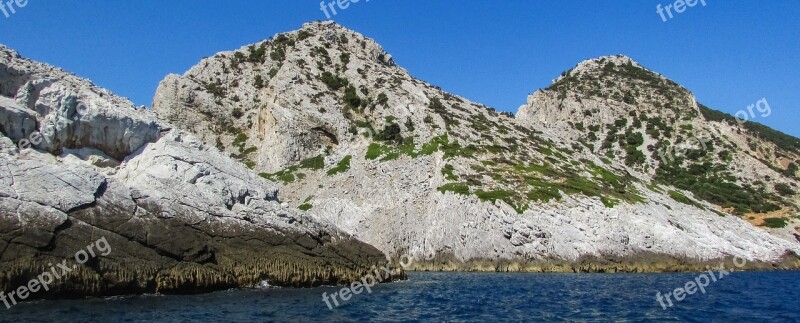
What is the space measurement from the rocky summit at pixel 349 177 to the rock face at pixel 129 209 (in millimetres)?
111

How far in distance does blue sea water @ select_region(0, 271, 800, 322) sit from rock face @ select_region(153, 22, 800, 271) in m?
21.0

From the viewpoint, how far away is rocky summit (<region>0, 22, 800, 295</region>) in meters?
31.6

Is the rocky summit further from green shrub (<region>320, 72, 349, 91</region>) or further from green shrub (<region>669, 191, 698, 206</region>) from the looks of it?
green shrub (<region>669, 191, 698, 206</region>)

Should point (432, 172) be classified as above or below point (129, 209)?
above

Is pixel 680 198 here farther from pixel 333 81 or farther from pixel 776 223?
pixel 333 81

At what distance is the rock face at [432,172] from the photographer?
2403 inches

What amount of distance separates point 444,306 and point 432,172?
4497 cm

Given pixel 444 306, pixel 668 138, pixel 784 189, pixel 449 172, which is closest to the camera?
pixel 444 306

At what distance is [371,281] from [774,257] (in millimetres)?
53583

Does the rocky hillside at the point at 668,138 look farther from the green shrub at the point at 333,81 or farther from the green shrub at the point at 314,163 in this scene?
the green shrub at the point at 314,163

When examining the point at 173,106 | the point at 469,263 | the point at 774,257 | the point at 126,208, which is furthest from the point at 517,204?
the point at 173,106

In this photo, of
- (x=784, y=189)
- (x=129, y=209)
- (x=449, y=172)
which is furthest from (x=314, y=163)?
(x=784, y=189)

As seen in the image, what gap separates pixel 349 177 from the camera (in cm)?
7650

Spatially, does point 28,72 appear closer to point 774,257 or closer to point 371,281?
point 371,281
